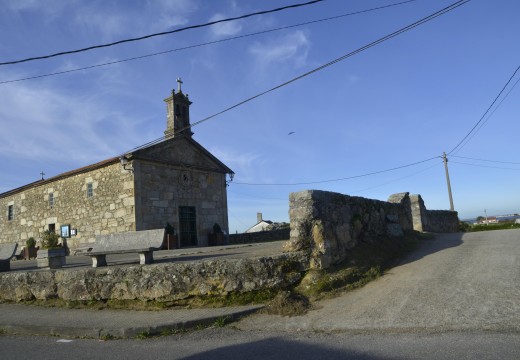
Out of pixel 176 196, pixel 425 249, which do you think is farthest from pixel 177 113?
pixel 425 249

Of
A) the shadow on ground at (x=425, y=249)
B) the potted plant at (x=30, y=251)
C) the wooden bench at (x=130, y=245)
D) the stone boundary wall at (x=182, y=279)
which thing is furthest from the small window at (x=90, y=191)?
the shadow on ground at (x=425, y=249)

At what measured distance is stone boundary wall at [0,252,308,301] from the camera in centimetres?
643

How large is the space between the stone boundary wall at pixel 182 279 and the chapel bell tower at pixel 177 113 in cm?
1290

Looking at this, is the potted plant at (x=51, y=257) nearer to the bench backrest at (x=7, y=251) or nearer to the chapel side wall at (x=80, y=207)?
the bench backrest at (x=7, y=251)

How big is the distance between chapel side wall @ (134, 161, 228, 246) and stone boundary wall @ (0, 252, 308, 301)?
30.7 ft

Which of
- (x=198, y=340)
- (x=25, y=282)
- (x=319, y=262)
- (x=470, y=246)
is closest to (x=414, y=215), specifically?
(x=470, y=246)

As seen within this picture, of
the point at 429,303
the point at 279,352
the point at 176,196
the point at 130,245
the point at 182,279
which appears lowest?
the point at 279,352

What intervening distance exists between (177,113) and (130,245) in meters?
13.2

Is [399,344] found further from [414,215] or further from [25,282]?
[414,215]

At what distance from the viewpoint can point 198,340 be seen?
5117mm

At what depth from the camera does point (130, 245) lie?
8031 mm

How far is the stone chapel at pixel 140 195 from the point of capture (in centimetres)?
1705

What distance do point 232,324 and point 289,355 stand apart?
1529 millimetres

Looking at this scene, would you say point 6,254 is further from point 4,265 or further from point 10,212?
point 10,212
